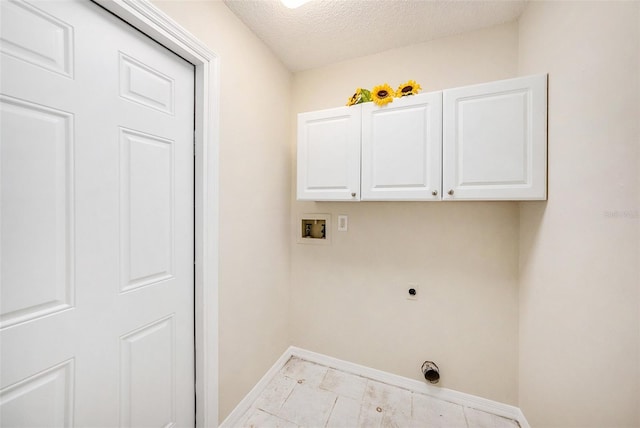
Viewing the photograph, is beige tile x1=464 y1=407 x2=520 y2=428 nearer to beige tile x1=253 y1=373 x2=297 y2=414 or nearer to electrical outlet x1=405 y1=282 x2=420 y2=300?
electrical outlet x1=405 y1=282 x2=420 y2=300

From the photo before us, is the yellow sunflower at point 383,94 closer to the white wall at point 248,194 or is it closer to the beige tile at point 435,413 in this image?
the white wall at point 248,194

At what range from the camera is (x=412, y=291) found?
5.82 feet

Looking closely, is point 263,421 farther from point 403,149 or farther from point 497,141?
point 497,141

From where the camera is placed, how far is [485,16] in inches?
58.6

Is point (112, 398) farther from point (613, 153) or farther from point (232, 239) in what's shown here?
point (613, 153)

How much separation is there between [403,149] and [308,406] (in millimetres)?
1764

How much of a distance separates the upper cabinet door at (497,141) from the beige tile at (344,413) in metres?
1.47

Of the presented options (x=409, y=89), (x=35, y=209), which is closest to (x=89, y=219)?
(x=35, y=209)

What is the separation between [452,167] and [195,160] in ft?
4.61

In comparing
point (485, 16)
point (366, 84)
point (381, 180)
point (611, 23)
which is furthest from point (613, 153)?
point (366, 84)

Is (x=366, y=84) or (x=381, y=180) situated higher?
(x=366, y=84)

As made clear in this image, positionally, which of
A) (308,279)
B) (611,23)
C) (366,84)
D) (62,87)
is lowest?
(308,279)

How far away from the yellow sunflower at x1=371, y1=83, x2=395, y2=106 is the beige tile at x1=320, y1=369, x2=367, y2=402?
6.46ft

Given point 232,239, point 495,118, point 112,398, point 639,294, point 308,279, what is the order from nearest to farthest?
point 639,294, point 112,398, point 495,118, point 232,239, point 308,279
